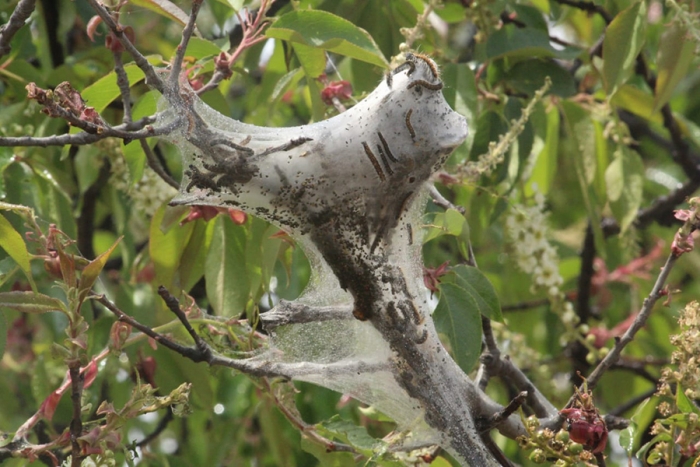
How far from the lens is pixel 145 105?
2.41 metres

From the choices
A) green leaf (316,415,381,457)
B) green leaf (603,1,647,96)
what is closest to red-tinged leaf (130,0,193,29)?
green leaf (316,415,381,457)

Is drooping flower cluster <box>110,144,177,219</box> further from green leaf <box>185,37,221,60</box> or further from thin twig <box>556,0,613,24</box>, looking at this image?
thin twig <box>556,0,613,24</box>

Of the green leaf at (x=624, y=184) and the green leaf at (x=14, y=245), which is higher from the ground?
the green leaf at (x=14, y=245)

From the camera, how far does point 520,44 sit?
Result: 9.48ft

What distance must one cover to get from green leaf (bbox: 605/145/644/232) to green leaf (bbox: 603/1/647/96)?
51 centimetres

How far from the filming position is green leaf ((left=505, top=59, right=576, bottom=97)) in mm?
2996

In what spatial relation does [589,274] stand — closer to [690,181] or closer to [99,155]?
[690,181]

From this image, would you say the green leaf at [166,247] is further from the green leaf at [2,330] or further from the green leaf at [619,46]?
the green leaf at [619,46]

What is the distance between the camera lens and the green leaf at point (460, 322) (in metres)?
2.31

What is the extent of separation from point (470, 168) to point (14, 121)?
157 centimetres

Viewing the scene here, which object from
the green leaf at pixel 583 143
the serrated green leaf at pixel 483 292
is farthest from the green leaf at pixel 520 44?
the serrated green leaf at pixel 483 292

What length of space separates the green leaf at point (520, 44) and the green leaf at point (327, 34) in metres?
0.71

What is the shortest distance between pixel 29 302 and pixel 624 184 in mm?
2125

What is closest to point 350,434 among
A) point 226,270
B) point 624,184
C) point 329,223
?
point 329,223
